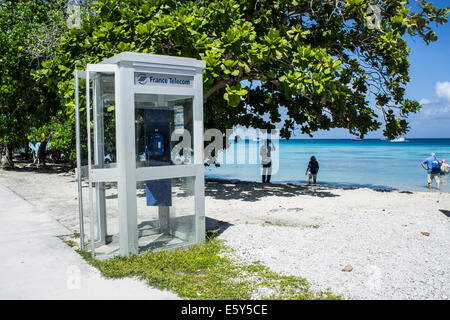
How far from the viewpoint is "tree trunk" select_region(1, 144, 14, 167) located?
20094 mm

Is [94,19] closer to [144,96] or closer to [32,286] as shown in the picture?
[144,96]

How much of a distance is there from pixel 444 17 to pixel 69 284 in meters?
11.5

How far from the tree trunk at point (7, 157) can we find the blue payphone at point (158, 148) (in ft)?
56.5

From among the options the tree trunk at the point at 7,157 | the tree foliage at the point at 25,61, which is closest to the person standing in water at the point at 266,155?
the tree foliage at the point at 25,61

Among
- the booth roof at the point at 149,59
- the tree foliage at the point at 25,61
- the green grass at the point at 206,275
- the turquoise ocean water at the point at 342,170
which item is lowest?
the turquoise ocean water at the point at 342,170

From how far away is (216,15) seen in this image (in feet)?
32.4

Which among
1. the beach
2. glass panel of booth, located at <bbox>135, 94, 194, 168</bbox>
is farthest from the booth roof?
the beach

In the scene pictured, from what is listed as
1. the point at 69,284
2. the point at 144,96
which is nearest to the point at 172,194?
the point at 144,96

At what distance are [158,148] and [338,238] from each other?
3.11 meters

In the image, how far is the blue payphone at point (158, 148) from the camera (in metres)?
5.60

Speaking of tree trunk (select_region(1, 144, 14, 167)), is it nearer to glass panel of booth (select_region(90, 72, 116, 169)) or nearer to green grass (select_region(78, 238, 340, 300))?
glass panel of booth (select_region(90, 72, 116, 169))

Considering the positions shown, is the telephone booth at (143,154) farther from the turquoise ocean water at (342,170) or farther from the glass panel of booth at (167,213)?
the turquoise ocean water at (342,170)

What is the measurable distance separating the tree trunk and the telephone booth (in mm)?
16811

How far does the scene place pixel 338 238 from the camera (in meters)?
6.02
